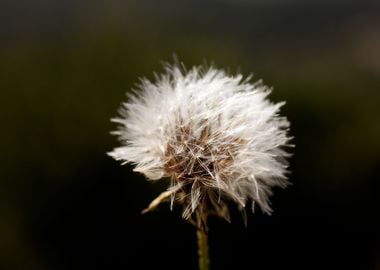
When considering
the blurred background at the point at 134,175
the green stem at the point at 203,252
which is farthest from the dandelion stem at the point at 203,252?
the blurred background at the point at 134,175

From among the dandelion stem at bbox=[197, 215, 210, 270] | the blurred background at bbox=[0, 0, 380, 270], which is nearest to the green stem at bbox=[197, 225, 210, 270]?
the dandelion stem at bbox=[197, 215, 210, 270]

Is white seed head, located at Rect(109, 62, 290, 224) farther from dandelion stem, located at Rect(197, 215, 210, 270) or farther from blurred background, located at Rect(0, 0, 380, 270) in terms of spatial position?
blurred background, located at Rect(0, 0, 380, 270)

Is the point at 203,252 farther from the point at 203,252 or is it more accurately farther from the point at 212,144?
the point at 212,144

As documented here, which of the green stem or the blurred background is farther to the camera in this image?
the blurred background

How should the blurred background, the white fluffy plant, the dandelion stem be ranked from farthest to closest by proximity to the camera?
the blurred background < the white fluffy plant < the dandelion stem

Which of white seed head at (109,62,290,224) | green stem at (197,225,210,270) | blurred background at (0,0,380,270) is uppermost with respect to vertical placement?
blurred background at (0,0,380,270)

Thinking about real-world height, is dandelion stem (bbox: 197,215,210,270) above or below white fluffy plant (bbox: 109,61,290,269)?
below
